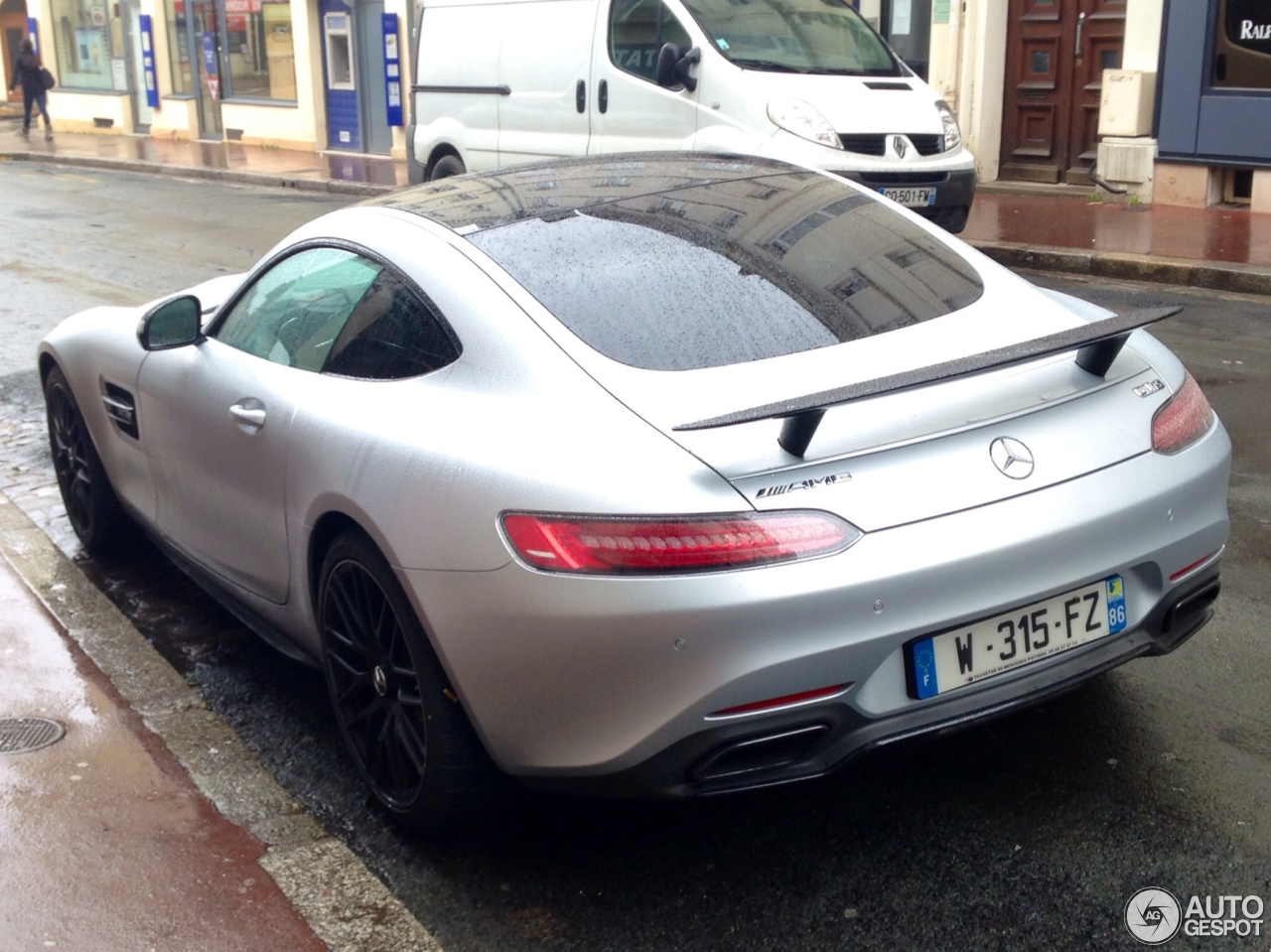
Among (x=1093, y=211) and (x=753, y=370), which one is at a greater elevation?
(x=753, y=370)

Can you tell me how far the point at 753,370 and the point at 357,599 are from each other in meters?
1.06

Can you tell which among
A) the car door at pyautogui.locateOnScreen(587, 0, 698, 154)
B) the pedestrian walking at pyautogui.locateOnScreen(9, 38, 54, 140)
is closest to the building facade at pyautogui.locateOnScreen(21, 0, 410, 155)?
the pedestrian walking at pyautogui.locateOnScreen(9, 38, 54, 140)

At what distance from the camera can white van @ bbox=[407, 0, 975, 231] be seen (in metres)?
10.4

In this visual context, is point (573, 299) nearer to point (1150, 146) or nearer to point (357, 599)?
point (357, 599)

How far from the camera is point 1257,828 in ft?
10.6

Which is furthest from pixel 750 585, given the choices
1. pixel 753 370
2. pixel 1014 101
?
pixel 1014 101

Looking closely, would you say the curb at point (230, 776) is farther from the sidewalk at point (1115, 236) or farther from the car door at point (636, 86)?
the sidewalk at point (1115, 236)

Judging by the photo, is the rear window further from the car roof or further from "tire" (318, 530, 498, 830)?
"tire" (318, 530, 498, 830)

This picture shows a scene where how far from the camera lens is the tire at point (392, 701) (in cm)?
320

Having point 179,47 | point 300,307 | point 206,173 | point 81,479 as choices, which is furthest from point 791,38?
point 179,47

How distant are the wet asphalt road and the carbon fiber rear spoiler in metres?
0.94

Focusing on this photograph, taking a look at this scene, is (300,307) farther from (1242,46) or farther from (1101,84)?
(1101,84)

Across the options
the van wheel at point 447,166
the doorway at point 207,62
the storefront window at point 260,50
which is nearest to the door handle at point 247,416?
the van wheel at point 447,166

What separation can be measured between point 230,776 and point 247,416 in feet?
3.06
